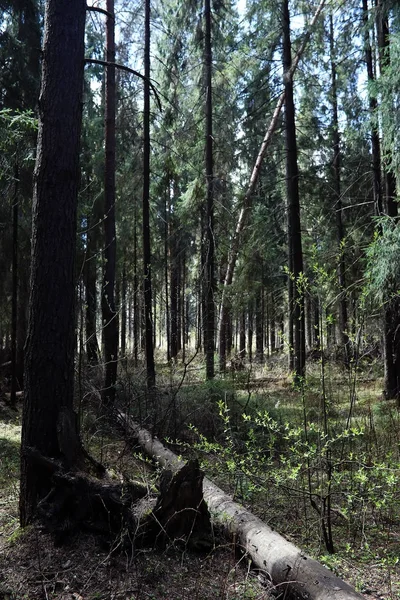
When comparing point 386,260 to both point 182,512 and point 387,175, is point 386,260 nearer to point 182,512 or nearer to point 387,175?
point 387,175

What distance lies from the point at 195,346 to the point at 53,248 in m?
6.88

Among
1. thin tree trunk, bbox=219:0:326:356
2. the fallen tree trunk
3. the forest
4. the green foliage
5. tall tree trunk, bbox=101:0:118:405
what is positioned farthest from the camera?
thin tree trunk, bbox=219:0:326:356

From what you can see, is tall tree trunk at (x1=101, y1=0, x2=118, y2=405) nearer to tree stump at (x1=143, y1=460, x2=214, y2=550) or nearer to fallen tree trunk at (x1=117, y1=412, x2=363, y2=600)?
fallen tree trunk at (x1=117, y1=412, x2=363, y2=600)

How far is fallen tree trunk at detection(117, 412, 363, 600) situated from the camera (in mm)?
2877

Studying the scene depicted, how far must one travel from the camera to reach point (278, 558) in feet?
10.8

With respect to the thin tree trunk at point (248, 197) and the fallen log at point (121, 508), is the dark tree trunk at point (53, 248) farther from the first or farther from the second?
the thin tree trunk at point (248, 197)

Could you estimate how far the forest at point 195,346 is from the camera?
3.59 meters

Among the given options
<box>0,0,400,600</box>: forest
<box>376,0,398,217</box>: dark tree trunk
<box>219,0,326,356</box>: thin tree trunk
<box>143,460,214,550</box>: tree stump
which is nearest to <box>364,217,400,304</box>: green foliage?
<box>0,0,400,600</box>: forest

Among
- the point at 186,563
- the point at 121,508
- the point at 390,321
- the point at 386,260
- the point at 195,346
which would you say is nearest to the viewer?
the point at 186,563

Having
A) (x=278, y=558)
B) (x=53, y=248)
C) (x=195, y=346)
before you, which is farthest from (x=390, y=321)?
(x=53, y=248)

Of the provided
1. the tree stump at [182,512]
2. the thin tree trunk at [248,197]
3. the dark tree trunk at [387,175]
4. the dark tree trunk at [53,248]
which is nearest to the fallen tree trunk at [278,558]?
the tree stump at [182,512]

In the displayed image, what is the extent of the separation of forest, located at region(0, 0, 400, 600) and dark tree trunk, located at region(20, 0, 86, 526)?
0.05 feet

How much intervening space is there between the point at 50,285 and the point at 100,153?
12.1 meters

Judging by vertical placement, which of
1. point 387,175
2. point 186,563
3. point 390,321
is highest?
point 387,175
